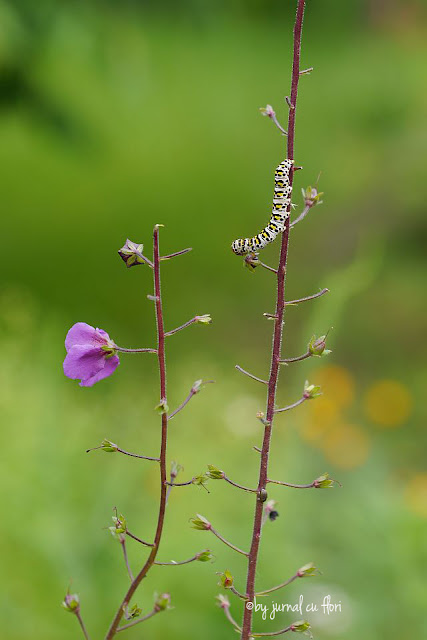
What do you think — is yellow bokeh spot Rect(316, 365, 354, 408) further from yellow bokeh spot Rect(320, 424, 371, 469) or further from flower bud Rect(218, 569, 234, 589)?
flower bud Rect(218, 569, 234, 589)

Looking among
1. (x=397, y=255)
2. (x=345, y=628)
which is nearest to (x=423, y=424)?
(x=345, y=628)

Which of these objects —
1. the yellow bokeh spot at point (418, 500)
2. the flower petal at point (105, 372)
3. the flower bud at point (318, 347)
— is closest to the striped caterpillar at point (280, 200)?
the flower bud at point (318, 347)

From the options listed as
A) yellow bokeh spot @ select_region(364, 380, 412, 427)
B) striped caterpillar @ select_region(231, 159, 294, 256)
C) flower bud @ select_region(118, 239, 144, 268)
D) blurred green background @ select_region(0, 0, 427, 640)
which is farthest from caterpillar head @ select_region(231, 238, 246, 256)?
yellow bokeh spot @ select_region(364, 380, 412, 427)

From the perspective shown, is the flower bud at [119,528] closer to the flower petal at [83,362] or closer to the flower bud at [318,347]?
the flower petal at [83,362]

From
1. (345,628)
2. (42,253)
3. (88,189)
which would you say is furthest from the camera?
(88,189)

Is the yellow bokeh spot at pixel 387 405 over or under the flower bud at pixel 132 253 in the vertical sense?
over

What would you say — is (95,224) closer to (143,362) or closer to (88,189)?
(88,189)

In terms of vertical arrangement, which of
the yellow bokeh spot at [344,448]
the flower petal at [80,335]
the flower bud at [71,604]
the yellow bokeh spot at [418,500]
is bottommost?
the flower bud at [71,604]

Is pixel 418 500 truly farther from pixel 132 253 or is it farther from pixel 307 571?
pixel 132 253
